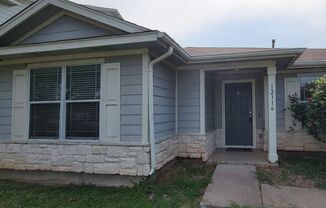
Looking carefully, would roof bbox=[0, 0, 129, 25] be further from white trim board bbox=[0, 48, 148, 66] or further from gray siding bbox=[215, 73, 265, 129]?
gray siding bbox=[215, 73, 265, 129]

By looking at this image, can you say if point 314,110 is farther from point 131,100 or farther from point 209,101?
point 131,100

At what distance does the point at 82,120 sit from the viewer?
528 centimetres

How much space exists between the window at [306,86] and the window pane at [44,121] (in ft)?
20.4

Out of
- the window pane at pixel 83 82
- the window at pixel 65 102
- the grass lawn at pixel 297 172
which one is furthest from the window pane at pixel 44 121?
the grass lawn at pixel 297 172

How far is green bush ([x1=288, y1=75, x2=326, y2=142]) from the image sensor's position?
6434 mm

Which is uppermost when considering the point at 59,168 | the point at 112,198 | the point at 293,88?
the point at 293,88

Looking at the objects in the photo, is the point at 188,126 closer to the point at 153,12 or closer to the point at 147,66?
the point at 147,66

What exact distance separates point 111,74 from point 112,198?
221 centimetres

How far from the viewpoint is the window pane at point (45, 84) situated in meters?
5.47

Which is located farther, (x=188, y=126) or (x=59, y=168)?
(x=188, y=126)

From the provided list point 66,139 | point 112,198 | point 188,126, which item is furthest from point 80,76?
point 188,126

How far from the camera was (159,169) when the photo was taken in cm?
532

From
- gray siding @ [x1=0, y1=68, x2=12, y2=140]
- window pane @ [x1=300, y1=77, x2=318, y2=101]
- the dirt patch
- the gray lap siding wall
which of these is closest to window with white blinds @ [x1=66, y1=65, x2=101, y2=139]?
the gray lap siding wall

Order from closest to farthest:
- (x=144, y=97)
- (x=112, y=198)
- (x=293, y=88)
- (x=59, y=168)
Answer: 1. (x=112, y=198)
2. (x=144, y=97)
3. (x=59, y=168)
4. (x=293, y=88)
